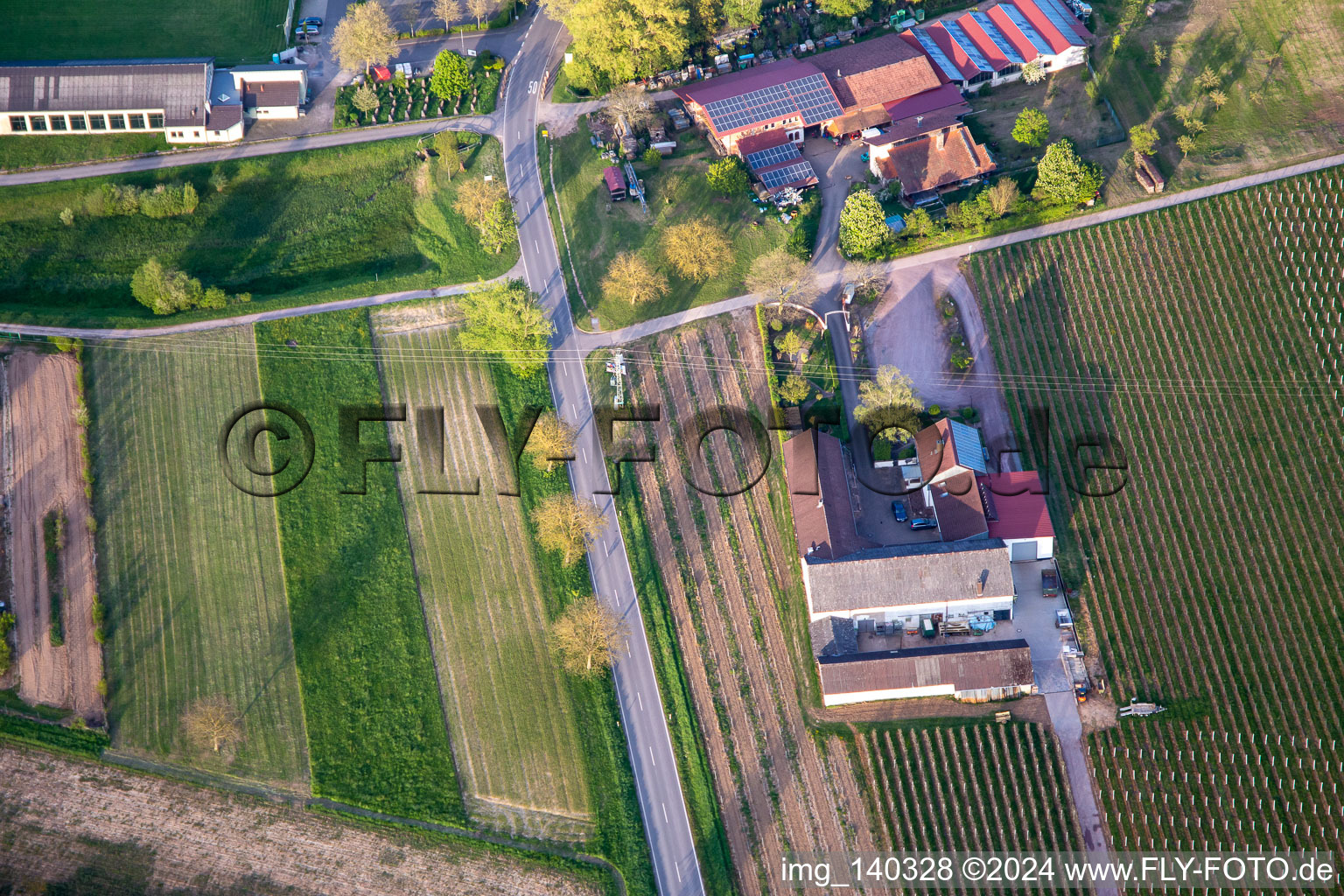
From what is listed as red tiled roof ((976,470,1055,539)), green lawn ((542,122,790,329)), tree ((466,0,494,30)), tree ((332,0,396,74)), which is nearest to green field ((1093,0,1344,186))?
red tiled roof ((976,470,1055,539))

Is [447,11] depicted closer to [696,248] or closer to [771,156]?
[771,156]

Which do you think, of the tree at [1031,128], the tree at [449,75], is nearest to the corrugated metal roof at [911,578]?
the tree at [1031,128]

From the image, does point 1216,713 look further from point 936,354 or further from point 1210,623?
point 936,354

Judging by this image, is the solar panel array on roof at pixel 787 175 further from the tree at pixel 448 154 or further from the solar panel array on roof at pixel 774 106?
the tree at pixel 448 154

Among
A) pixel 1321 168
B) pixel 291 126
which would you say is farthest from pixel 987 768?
pixel 291 126

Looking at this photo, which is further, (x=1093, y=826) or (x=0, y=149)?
(x=0, y=149)

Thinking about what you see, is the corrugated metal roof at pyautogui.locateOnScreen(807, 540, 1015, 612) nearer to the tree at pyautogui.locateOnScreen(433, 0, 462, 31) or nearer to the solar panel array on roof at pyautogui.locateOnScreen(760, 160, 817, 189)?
the solar panel array on roof at pyautogui.locateOnScreen(760, 160, 817, 189)
